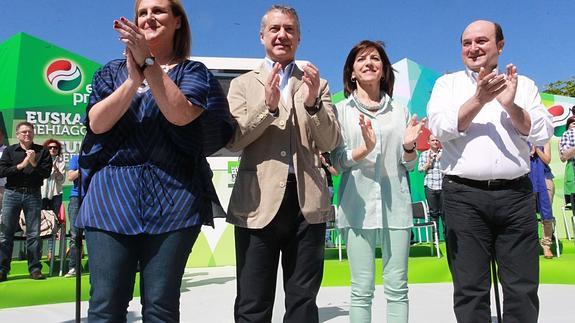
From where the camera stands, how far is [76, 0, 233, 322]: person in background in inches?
61.7

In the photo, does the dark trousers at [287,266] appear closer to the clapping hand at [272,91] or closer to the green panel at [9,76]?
the clapping hand at [272,91]

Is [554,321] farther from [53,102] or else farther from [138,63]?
[53,102]

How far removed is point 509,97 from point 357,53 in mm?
933

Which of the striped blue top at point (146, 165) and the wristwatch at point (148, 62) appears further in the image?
the striped blue top at point (146, 165)

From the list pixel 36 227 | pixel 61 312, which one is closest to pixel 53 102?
pixel 36 227

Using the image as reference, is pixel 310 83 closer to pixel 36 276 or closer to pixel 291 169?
pixel 291 169

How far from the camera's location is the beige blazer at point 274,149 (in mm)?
2107

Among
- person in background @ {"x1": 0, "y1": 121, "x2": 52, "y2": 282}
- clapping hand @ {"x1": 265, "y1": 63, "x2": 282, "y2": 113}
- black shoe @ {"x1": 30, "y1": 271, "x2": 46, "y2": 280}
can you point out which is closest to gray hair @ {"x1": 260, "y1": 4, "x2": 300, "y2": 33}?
clapping hand @ {"x1": 265, "y1": 63, "x2": 282, "y2": 113}

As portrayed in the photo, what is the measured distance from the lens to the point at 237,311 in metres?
2.16

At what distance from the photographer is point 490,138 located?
2.32 m

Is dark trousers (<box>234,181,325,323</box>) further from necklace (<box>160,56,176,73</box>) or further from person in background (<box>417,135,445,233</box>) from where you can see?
person in background (<box>417,135,445,233</box>)

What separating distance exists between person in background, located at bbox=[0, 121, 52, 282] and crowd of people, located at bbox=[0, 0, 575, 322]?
4435 millimetres

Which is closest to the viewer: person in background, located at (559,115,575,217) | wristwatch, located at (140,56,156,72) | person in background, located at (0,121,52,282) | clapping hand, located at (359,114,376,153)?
wristwatch, located at (140,56,156,72)

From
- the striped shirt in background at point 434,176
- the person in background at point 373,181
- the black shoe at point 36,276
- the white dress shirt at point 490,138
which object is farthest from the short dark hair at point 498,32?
the black shoe at point 36,276
